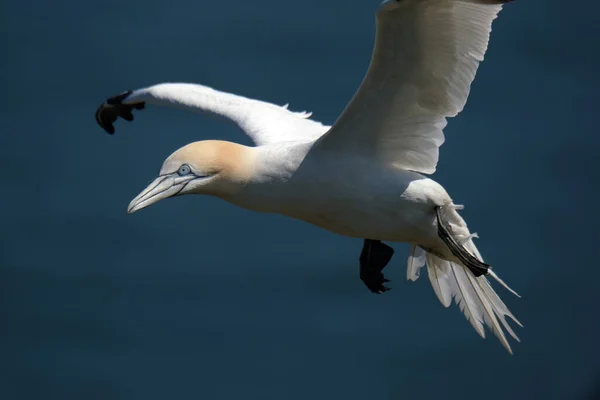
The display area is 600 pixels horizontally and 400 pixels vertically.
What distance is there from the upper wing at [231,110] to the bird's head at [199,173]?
1189 millimetres

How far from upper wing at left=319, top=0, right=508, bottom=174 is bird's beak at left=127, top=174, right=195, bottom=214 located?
886 millimetres

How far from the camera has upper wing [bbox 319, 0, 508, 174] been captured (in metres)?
Result: 7.30

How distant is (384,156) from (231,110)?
175 centimetres

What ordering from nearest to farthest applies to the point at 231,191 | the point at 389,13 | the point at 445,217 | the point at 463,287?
the point at 389,13 → the point at 231,191 → the point at 445,217 → the point at 463,287

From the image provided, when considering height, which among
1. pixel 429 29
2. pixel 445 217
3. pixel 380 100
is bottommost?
pixel 445 217

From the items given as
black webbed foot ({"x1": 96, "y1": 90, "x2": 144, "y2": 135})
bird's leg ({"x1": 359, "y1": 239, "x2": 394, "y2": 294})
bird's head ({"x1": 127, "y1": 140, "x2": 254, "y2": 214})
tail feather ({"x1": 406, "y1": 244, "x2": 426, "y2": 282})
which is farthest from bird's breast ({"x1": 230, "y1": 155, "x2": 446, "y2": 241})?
black webbed foot ({"x1": 96, "y1": 90, "x2": 144, "y2": 135})

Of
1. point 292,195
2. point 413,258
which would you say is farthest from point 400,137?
point 413,258

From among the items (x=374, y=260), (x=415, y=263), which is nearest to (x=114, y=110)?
(x=374, y=260)

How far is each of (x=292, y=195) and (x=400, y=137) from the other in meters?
0.79

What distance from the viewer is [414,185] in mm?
8094

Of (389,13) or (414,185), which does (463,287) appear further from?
(389,13)

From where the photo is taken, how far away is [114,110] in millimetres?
10469

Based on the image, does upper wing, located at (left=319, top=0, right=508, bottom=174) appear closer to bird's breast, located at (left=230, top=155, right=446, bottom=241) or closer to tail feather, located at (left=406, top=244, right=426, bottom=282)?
bird's breast, located at (left=230, top=155, right=446, bottom=241)

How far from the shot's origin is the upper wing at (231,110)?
9.09 metres
